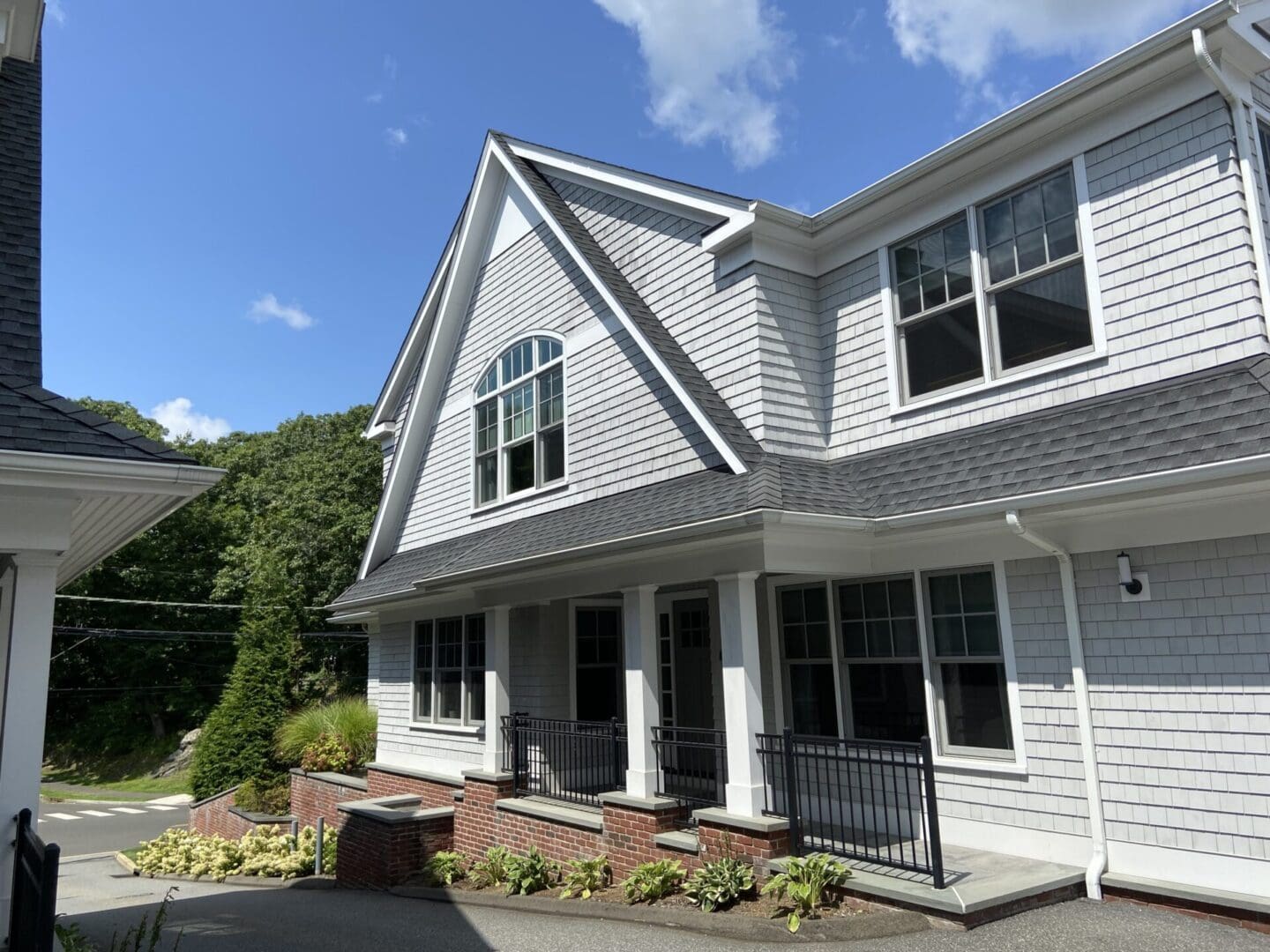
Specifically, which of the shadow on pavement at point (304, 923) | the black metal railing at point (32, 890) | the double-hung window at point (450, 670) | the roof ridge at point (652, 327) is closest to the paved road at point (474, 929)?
the shadow on pavement at point (304, 923)

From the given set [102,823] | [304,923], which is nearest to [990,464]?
[304,923]

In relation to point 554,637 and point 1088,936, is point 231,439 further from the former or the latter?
point 1088,936

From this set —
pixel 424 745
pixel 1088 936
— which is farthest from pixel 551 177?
pixel 1088 936

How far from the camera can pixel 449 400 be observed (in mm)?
15445

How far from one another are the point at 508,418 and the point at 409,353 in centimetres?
426

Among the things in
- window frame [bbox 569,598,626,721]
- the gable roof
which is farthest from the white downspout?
window frame [bbox 569,598,626,721]

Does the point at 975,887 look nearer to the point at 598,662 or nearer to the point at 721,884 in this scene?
the point at 721,884

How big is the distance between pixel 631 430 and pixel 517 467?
301 cm

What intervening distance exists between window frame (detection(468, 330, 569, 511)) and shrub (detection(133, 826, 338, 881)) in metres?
5.92

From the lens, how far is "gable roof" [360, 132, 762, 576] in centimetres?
976

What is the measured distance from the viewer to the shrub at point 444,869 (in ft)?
35.5

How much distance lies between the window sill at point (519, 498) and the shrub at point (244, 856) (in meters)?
5.40

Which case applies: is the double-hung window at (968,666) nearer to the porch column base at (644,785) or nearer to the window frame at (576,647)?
the porch column base at (644,785)

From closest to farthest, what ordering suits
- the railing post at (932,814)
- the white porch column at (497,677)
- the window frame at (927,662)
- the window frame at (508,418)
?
1. the railing post at (932,814)
2. the window frame at (927,662)
3. the white porch column at (497,677)
4. the window frame at (508,418)
